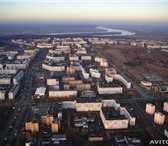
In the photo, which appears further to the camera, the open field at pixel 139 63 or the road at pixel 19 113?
the open field at pixel 139 63

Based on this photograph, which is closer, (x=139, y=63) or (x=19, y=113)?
(x=19, y=113)

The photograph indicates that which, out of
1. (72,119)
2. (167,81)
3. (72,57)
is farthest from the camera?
(72,57)

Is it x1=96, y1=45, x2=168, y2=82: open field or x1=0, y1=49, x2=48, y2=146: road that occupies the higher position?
x1=96, y1=45, x2=168, y2=82: open field

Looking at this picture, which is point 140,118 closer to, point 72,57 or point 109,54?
point 72,57

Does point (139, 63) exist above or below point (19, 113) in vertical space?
above

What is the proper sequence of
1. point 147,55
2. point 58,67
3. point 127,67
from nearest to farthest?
point 58,67
point 127,67
point 147,55

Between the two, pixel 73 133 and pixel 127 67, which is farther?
pixel 127 67

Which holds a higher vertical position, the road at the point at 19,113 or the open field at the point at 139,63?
the open field at the point at 139,63

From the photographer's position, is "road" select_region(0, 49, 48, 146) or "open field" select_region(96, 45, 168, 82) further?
"open field" select_region(96, 45, 168, 82)

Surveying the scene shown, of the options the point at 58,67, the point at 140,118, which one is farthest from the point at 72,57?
the point at 140,118
